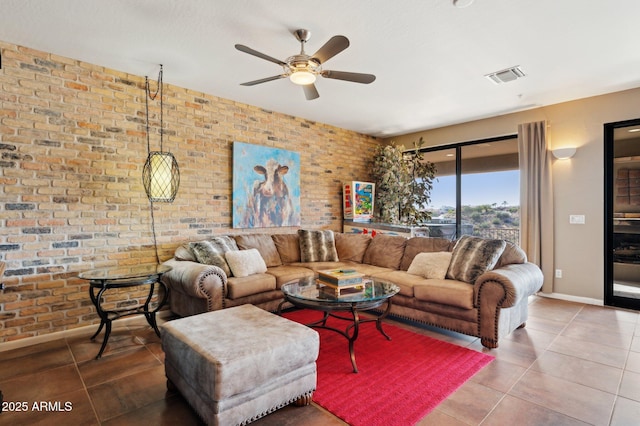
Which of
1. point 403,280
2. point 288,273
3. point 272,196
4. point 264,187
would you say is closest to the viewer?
point 403,280

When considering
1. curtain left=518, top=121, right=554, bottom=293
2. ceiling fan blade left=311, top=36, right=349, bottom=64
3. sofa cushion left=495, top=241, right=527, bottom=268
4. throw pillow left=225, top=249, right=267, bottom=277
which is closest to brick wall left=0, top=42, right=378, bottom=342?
throw pillow left=225, top=249, right=267, bottom=277

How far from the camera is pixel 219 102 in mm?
4379

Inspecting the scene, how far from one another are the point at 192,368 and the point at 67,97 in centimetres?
301

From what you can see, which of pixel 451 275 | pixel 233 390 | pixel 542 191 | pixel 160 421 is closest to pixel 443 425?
pixel 233 390

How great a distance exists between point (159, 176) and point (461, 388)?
3.36 metres

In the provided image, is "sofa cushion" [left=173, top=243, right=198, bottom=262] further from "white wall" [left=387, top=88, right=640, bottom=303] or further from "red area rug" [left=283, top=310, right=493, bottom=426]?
"white wall" [left=387, top=88, right=640, bottom=303]

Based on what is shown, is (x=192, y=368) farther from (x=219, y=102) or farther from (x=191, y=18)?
(x=219, y=102)

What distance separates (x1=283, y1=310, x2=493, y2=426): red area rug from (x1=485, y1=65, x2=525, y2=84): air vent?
2.82 meters

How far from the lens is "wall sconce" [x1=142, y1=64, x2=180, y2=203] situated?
3.54 meters

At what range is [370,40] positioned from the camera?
2895 millimetres

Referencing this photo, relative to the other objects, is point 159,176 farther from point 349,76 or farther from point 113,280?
point 349,76

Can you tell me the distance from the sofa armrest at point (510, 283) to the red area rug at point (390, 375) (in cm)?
49

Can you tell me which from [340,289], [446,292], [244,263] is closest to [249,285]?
[244,263]

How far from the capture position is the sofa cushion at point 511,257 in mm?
3474
